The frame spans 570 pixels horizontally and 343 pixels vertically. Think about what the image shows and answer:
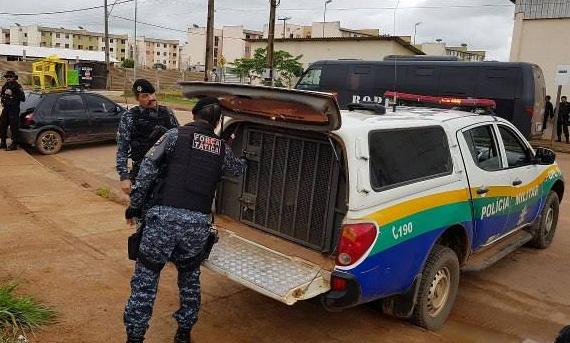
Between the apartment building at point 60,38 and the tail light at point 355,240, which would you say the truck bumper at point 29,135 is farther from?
the apartment building at point 60,38

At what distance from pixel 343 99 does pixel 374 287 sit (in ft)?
44.6

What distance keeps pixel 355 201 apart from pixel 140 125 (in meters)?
2.42

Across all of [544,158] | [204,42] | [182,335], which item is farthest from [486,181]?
[204,42]

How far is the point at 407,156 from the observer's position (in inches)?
150

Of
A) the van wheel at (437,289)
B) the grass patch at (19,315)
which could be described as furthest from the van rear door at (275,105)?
the grass patch at (19,315)

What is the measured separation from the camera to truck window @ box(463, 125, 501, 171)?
175 inches

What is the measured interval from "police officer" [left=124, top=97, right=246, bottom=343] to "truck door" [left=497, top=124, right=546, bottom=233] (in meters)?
2.97

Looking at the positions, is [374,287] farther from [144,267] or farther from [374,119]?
[144,267]

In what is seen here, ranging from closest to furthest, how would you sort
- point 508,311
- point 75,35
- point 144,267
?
1. point 144,267
2. point 508,311
3. point 75,35

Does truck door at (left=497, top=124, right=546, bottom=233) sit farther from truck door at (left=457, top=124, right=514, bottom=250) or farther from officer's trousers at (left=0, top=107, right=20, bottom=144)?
officer's trousers at (left=0, top=107, right=20, bottom=144)

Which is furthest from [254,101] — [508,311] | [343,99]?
[343,99]

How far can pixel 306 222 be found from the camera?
394cm

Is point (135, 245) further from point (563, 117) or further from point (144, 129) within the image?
point (563, 117)

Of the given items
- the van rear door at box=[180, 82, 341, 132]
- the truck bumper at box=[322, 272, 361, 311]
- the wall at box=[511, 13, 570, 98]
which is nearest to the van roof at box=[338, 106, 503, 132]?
the van rear door at box=[180, 82, 341, 132]
